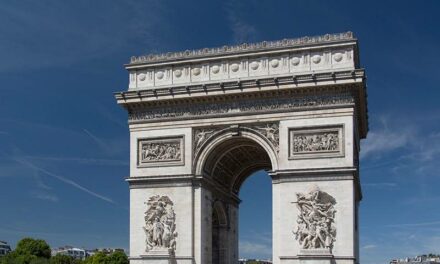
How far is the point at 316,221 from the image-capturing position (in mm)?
29344

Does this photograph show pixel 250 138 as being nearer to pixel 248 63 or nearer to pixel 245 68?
pixel 245 68

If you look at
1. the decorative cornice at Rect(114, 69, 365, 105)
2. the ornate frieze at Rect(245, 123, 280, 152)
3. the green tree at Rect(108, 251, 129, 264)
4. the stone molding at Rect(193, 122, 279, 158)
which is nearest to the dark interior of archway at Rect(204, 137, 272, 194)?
the stone molding at Rect(193, 122, 279, 158)

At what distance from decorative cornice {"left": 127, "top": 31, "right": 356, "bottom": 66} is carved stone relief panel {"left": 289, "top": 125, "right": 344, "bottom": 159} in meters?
4.06

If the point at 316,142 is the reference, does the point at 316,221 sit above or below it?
below

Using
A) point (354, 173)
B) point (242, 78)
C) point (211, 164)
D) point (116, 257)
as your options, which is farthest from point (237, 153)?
point (116, 257)

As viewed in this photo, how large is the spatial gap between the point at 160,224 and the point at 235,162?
6169mm

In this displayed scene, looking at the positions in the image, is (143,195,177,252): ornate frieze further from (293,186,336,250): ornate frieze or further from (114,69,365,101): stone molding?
(293,186,336,250): ornate frieze

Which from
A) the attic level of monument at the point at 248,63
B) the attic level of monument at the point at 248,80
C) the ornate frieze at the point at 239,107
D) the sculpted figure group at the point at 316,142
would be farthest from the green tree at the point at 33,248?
the sculpted figure group at the point at 316,142

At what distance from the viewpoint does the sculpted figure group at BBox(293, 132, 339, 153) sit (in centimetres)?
3011

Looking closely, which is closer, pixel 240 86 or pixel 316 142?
pixel 316 142

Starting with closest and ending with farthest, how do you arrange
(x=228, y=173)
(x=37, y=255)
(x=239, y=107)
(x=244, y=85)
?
(x=244, y=85) < (x=239, y=107) < (x=228, y=173) < (x=37, y=255)

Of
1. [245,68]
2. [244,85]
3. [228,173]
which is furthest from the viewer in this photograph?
[228,173]

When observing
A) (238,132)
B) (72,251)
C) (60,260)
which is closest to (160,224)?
(238,132)

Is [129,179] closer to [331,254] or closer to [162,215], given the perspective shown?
[162,215]
